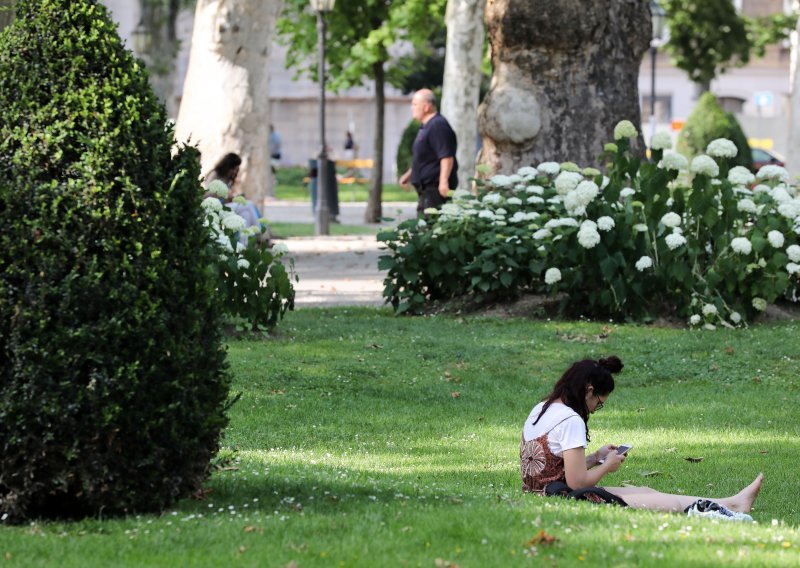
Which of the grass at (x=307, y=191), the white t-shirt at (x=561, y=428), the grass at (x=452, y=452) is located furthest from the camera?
the grass at (x=307, y=191)

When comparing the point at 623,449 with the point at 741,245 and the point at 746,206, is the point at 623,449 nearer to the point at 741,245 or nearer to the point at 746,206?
the point at 741,245

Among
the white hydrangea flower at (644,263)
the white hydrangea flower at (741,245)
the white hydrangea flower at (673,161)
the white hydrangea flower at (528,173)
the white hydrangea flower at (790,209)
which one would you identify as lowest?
the white hydrangea flower at (644,263)

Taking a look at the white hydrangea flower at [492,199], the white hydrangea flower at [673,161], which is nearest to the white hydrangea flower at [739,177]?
the white hydrangea flower at [673,161]

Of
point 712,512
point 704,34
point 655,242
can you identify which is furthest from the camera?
point 704,34

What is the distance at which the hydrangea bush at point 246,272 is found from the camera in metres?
11.3

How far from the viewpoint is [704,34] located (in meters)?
47.6

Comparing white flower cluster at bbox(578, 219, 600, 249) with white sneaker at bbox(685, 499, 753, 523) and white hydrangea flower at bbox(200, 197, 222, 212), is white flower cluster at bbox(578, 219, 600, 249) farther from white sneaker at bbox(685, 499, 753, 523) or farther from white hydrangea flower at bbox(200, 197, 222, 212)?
white sneaker at bbox(685, 499, 753, 523)

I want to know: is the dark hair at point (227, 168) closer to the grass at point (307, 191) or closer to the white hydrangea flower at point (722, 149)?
the white hydrangea flower at point (722, 149)

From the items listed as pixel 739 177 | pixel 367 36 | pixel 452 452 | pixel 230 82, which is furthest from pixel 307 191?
pixel 452 452

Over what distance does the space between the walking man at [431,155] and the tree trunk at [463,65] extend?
720 cm

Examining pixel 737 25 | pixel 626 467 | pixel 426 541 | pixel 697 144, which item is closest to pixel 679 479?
pixel 626 467

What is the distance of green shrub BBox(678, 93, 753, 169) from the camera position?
35781mm

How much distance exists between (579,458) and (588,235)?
5797 mm

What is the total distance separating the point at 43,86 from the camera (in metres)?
5.64
